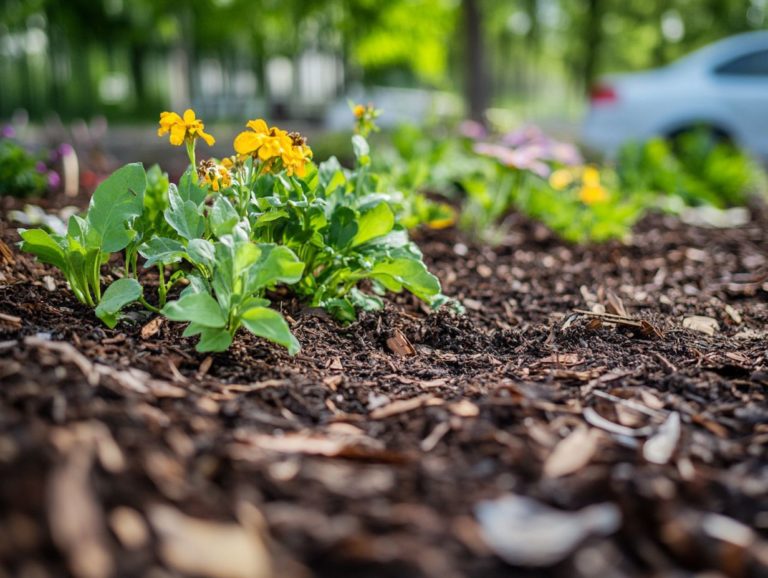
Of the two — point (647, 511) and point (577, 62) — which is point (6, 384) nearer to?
point (647, 511)

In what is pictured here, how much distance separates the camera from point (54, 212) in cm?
374

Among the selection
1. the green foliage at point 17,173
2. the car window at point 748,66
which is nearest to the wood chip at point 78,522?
the green foliage at point 17,173

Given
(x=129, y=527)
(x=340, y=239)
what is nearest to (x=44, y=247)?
(x=340, y=239)

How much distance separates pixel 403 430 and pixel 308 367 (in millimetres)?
525

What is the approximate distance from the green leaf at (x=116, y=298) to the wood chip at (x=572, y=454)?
4.19 ft

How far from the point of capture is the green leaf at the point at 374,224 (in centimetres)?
243

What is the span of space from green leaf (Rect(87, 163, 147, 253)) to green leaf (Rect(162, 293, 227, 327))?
0.44 m

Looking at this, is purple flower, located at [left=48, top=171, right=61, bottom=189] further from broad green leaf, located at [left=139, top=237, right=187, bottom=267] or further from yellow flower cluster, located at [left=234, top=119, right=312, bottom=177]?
yellow flower cluster, located at [left=234, top=119, right=312, bottom=177]

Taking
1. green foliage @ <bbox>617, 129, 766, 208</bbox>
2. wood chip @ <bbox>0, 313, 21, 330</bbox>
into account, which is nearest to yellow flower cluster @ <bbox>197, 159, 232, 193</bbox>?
wood chip @ <bbox>0, 313, 21, 330</bbox>

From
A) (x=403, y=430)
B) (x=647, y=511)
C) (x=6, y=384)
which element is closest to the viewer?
(x=647, y=511)

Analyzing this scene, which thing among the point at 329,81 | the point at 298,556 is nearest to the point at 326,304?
the point at 298,556

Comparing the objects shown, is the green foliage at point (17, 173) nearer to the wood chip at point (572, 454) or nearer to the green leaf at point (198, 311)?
the green leaf at point (198, 311)

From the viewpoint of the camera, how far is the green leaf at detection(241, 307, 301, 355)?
1.92 meters

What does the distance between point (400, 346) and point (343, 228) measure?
0.45 m
